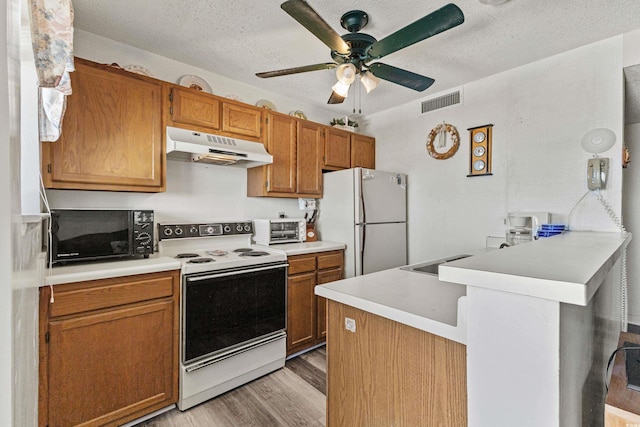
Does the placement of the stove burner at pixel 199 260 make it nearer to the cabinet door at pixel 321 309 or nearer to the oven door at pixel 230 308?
the oven door at pixel 230 308

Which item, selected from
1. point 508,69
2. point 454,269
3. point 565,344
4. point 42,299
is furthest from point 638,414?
point 508,69

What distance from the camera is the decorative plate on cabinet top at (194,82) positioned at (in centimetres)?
248

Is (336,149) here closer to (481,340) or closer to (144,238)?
(144,238)

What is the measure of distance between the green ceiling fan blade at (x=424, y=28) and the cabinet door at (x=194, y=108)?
53.4 inches

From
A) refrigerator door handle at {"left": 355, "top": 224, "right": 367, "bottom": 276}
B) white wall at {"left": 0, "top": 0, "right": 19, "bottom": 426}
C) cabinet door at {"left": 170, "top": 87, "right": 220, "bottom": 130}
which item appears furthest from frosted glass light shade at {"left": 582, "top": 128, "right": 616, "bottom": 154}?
white wall at {"left": 0, "top": 0, "right": 19, "bottom": 426}

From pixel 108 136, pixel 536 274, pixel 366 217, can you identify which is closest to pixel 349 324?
pixel 536 274

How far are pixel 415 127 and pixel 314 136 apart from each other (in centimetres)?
119

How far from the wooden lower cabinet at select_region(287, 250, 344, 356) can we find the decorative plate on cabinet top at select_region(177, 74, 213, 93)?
1.71 meters

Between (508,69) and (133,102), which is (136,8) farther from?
(508,69)

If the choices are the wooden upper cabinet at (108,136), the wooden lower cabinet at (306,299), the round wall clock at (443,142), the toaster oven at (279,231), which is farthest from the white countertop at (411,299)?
the round wall clock at (443,142)

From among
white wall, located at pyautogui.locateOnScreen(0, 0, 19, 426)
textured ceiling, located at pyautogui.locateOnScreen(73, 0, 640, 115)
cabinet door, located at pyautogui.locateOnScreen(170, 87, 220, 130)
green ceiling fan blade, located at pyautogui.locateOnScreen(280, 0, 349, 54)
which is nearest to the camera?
white wall, located at pyautogui.locateOnScreen(0, 0, 19, 426)

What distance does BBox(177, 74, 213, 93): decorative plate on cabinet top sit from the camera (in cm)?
248

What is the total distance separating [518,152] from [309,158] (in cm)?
193

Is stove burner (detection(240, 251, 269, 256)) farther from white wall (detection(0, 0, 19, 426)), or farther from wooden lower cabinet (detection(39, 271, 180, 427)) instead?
white wall (detection(0, 0, 19, 426))
